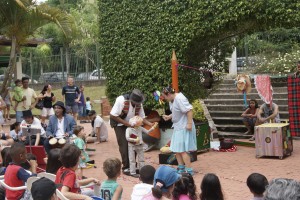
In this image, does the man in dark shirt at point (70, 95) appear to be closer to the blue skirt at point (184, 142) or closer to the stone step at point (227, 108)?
the stone step at point (227, 108)

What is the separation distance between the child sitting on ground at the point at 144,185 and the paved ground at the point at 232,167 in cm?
257

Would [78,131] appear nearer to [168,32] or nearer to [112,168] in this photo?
[168,32]

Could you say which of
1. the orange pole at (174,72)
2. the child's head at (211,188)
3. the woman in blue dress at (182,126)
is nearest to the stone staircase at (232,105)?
the orange pole at (174,72)

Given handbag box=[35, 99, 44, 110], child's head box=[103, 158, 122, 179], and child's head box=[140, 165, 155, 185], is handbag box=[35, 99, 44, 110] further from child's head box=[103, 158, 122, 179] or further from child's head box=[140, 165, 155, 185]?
child's head box=[140, 165, 155, 185]

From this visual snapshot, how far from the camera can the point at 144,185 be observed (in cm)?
511

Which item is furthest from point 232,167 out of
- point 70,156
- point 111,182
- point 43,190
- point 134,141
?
point 43,190

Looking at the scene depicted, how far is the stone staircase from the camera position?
13867mm

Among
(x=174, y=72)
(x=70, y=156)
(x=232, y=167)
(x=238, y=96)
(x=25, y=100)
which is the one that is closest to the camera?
(x=70, y=156)

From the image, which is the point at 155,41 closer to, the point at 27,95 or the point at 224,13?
the point at 224,13

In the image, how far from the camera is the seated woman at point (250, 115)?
42.0ft

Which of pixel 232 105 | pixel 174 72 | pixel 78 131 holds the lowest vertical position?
pixel 78 131

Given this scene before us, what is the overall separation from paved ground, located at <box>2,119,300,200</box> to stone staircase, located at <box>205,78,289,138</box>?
1967mm

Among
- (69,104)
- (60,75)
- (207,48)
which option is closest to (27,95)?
(69,104)

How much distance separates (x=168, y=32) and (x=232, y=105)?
Result: 4.30 meters
